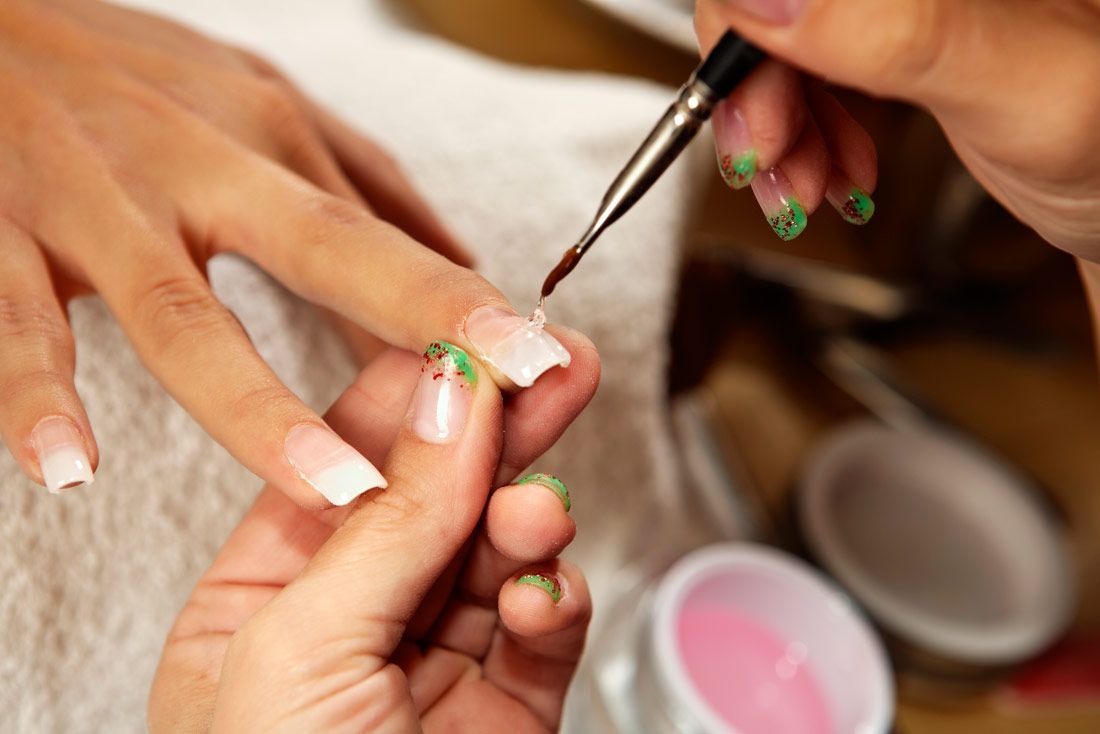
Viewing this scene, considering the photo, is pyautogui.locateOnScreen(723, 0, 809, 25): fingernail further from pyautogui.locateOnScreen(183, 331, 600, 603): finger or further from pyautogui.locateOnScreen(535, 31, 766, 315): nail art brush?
pyautogui.locateOnScreen(183, 331, 600, 603): finger

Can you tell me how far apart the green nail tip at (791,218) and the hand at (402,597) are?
0.14 meters

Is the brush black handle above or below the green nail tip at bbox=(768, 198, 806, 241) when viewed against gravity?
above

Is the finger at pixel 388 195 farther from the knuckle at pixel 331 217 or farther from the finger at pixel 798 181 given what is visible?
the finger at pixel 798 181

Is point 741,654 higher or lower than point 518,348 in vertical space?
lower

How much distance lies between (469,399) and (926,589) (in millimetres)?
740

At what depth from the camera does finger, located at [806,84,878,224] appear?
0.42m

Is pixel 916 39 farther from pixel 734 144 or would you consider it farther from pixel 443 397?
pixel 443 397

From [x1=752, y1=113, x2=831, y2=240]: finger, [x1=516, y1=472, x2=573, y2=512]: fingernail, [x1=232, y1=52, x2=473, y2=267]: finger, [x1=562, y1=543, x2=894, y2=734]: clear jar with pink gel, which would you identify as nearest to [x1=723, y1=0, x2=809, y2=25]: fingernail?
[x1=752, y1=113, x2=831, y2=240]: finger

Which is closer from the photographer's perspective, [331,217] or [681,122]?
[681,122]

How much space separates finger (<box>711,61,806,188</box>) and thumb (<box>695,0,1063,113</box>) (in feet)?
0.13

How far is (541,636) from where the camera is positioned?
0.41m

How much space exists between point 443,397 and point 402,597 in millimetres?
90

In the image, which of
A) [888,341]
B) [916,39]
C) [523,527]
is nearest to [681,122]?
[916,39]

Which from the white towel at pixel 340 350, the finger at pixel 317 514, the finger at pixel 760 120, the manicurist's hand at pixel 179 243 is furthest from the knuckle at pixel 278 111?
the finger at pixel 760 120
